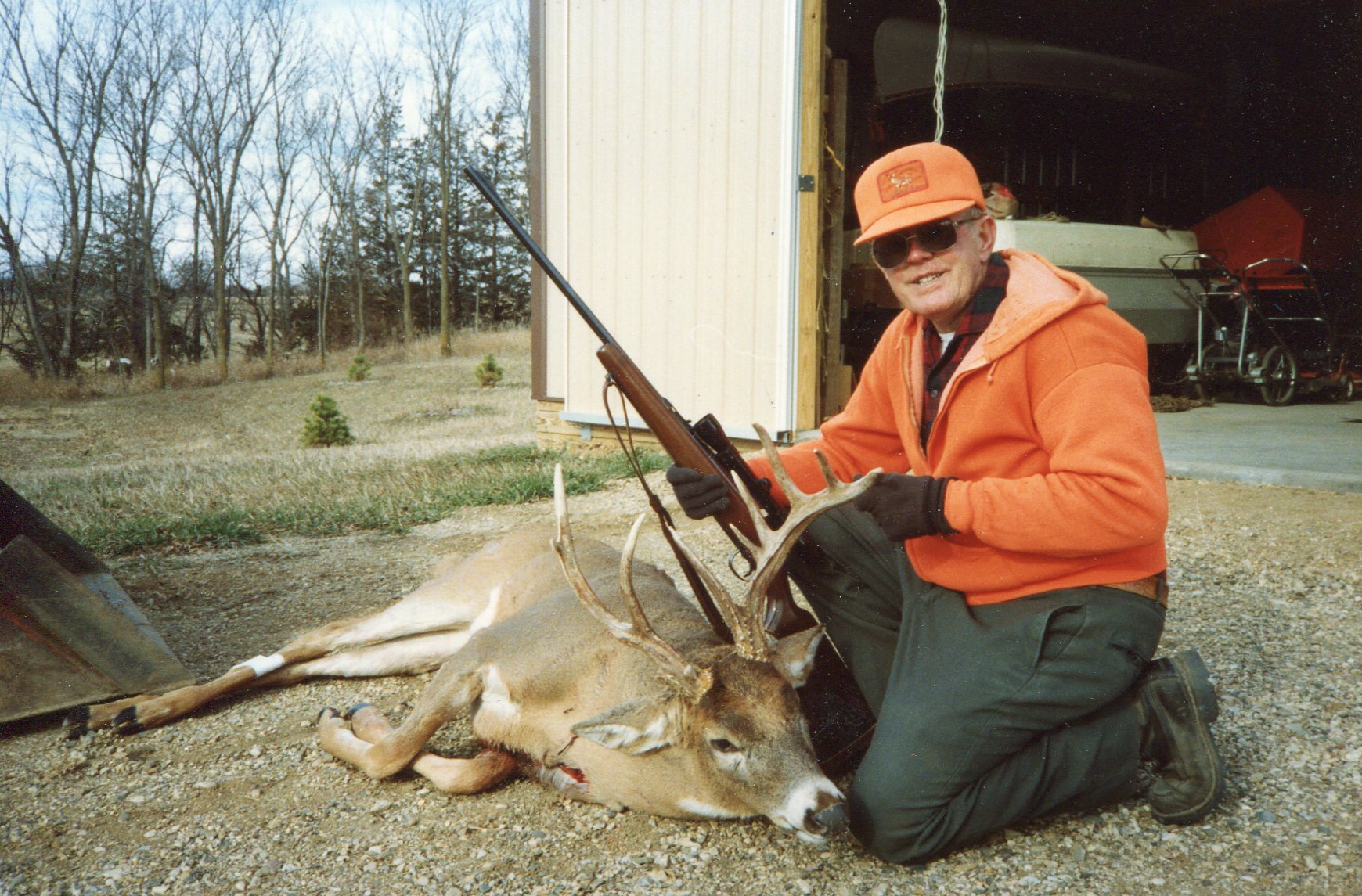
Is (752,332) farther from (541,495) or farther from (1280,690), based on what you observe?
(1280,690)

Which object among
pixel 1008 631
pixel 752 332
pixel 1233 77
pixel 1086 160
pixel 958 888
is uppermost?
pixel 1233 77

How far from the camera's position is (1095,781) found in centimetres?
291

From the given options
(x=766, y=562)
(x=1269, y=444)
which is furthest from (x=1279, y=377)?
(x=766, y=562)

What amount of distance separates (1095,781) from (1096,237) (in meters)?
A: 7.70

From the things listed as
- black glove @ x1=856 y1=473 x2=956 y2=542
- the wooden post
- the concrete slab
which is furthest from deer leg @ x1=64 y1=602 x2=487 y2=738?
the concrete slab

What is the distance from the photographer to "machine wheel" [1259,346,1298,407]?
9.89 metres

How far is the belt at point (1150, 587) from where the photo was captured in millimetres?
2895

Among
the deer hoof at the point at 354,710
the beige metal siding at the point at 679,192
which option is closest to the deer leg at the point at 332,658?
the deer hoof at the point at 354,710

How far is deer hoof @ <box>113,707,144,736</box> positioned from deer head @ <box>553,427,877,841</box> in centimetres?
173

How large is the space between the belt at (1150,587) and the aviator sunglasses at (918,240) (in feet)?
3.37

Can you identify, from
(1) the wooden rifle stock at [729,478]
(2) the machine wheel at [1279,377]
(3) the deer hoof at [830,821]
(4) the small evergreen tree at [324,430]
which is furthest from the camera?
(4) the small evergreen tree at [324,430]

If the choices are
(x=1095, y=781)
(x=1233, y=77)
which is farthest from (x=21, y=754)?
(x=1233, y=77)

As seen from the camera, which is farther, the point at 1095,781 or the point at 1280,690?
the point at 1280,690

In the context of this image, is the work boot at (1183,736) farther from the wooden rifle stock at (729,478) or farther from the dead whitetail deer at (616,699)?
the wooden rifle stock at (729,478)
